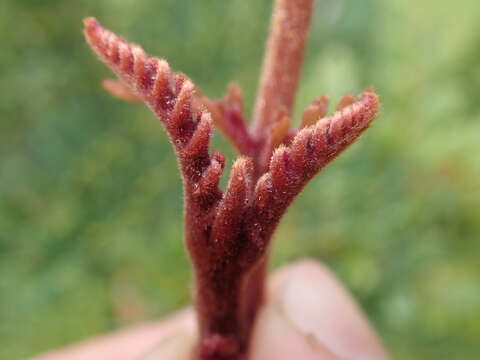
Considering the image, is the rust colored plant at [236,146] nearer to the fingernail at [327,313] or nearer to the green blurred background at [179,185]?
the fingernail at [327,313]

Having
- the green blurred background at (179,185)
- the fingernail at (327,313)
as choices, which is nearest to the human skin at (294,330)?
the fingernail at (327,313)

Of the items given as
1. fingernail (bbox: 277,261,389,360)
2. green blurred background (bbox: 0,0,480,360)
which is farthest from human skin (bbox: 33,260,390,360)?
green blurred background (bbox: 0,0,480,360)

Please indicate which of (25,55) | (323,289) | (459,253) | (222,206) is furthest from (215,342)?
(25,55)

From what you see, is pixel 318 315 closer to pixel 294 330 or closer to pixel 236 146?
pixel 294 330

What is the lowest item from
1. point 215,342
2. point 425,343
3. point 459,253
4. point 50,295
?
point 425,343

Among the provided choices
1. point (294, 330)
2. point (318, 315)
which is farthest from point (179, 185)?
point (294, 330)

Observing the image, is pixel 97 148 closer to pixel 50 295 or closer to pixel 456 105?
pixel 50 295
